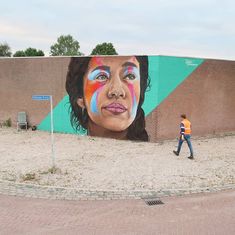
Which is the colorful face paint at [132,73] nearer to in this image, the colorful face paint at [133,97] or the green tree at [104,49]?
the colorful face paint at [133,97]

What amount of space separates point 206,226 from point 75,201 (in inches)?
117

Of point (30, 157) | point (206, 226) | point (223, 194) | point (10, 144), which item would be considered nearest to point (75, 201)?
point (206, 226)

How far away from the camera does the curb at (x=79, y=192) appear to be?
8.09m

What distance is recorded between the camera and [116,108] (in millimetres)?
15016

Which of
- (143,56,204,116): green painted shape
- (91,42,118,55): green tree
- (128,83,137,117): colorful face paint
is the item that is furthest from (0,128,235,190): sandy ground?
(91,42,118,55): green tree

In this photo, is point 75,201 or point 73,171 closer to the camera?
point 75,201

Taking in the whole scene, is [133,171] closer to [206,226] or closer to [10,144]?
[206,226]

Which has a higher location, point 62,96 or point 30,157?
point 62,96

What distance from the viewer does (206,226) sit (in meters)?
6.48

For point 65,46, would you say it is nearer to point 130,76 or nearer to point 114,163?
point 130,76

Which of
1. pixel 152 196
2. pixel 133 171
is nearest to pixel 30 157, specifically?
pixel 133 171

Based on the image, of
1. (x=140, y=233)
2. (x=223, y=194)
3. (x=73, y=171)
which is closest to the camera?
(x=140, y=233)

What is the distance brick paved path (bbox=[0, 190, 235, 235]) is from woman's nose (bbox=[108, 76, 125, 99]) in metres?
7.39

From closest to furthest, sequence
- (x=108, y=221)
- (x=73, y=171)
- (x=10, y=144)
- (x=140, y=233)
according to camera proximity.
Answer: (x=140, y=233) < (x=108, y=221) < (x=73, y=171) < (x=10, y=144)
